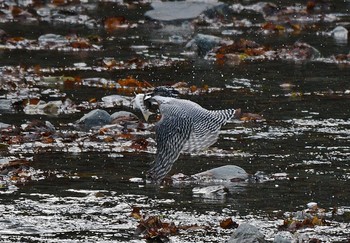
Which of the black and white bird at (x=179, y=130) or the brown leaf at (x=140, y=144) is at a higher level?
the black and white bird at (x=179, y=130)

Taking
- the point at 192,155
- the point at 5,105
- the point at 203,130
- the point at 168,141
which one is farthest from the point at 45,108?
the point at 168,141

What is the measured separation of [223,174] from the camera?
835cm

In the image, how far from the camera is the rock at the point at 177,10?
17.4 m

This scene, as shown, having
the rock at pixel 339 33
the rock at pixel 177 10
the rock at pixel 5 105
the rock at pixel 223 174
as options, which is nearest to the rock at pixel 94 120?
the rock at pixel 5 105

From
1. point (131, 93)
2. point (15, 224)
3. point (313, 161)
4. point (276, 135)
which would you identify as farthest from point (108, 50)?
point (15, 224)

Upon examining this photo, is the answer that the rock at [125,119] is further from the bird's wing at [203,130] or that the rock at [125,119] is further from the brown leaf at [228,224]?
the brown leaf at [228,224]

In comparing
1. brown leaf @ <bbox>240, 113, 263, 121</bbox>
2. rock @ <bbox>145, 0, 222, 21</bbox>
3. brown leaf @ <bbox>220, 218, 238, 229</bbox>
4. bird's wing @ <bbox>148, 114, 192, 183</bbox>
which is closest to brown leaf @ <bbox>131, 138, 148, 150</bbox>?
brown leaf @ <bbox>240, 113, 263, 121</bbox>

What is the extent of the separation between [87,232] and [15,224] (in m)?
0.49

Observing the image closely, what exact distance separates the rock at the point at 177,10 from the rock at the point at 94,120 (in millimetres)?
7195

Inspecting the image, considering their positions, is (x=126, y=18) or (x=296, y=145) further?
(x=126, y=18)

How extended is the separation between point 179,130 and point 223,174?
1.08m

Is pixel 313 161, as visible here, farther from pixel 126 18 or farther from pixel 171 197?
pixel 126 18

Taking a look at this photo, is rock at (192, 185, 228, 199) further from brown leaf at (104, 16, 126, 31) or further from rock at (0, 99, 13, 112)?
brown leaf at (104, 16, 126, 31)

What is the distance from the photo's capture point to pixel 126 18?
58.2 feet
